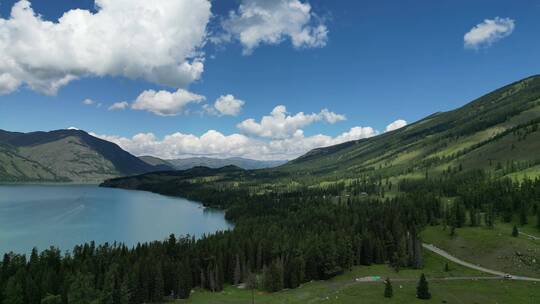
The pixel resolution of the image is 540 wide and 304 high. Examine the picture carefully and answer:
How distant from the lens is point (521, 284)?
11250 cm

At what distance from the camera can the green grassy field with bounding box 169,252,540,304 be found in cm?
10006

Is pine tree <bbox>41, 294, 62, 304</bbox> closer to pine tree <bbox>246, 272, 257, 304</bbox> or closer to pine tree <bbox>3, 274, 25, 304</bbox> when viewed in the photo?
pine tree <bbox>3, 274, 25, 304</bbox>

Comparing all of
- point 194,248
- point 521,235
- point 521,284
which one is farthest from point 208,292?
point 521,235

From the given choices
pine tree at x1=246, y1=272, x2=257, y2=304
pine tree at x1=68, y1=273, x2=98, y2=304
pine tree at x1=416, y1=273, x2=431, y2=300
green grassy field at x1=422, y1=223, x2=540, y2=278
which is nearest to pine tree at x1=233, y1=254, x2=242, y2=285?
pine tree at x1=246, y1=272, x2=257, y2=304

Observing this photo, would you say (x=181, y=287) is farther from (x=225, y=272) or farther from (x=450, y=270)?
(x=450, y=270)

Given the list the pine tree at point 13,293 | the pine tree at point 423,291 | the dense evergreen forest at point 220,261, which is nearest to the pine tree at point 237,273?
the dense evergreen forest at point 220,261

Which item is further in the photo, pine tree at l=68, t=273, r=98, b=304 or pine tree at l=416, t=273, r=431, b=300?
pine tree at l=416, t=273, r=431, b=300

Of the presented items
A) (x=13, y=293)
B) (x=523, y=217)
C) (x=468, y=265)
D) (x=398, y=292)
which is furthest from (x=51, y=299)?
(x=523, y=217)

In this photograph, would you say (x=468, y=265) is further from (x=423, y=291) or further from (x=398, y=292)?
(x=423, y=291)

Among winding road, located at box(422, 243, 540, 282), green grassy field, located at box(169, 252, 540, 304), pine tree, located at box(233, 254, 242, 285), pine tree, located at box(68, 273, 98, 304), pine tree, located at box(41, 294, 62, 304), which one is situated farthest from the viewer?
pine tree, located at box(233, 254, 242, 285)

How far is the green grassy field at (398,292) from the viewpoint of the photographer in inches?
3939

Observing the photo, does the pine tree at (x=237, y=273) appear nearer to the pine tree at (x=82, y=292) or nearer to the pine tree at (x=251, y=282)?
the pine tree at (x=251, y=282)

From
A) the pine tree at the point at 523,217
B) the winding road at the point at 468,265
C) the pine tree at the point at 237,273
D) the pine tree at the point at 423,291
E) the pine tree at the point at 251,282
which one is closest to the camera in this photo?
the pine tree at the point at 423,291

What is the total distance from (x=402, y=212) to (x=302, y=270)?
7959 cm
